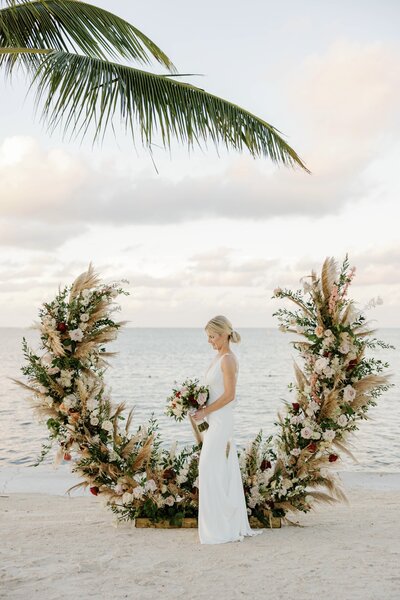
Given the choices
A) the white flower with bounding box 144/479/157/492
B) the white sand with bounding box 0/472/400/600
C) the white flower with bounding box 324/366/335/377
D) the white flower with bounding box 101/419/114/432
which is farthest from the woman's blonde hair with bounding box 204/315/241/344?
the white sand with bounding box 0/472/400/600

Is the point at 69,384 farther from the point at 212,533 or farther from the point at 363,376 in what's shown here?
the point at 363,376

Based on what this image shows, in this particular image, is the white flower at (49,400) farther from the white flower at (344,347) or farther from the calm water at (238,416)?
the white flower at (344,347)

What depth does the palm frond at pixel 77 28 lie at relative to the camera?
6875 mm

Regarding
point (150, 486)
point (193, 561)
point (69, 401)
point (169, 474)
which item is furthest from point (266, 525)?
point (69, 401)

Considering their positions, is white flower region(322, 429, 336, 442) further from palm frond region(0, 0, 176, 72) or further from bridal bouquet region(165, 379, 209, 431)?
palm frond region(0, 0, 176, 72)

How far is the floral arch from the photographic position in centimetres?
659

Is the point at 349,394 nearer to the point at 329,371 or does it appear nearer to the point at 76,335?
the point at 329,371

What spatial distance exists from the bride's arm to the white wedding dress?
64 mm

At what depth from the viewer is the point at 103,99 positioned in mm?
6273

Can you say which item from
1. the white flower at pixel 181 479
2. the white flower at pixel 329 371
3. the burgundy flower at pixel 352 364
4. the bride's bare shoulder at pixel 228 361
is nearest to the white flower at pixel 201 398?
the bride's bare shoulder at pixel 228 361

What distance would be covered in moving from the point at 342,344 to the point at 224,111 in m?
2.53

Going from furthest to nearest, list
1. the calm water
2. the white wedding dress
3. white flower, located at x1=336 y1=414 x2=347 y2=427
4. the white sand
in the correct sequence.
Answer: the calm water
white flower, located at x1=336 y1=414 x2=347 y2=427
the white wedding dress
the white sand

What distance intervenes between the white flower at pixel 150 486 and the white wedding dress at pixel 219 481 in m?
0.54

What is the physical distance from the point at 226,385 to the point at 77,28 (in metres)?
4.01
